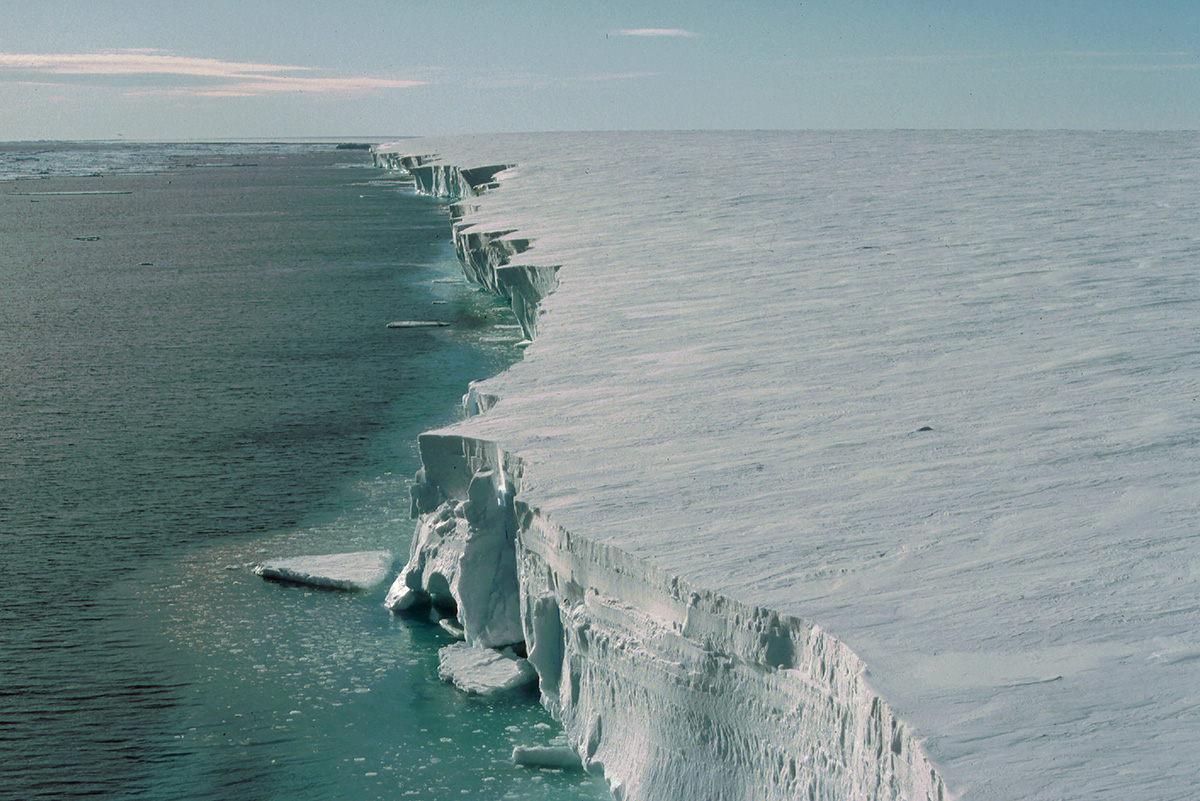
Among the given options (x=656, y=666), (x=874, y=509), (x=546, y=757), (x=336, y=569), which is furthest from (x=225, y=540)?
(x=874, y=509)

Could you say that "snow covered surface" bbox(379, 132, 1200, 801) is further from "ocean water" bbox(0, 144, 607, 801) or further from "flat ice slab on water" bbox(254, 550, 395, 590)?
"ocean water" bbox(0, 144, 607, 801)

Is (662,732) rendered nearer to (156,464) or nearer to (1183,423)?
(1183,423)

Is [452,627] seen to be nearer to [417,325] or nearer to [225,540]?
[225,540]

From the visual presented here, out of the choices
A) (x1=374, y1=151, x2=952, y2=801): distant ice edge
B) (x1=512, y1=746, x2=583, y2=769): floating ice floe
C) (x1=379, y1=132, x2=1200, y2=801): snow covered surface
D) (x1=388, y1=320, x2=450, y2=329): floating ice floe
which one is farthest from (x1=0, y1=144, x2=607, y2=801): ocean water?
(x1=379, y1=132, x2=1200, y2=801): snow covered surface

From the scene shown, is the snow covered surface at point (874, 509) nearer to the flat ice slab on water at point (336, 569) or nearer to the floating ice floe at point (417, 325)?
the flat ice slab on water at point (336, 569)

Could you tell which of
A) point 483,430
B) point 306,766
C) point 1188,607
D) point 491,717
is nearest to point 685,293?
point 483,430

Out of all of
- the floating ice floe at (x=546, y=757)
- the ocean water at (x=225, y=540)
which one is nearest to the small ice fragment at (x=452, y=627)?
the ocean water at (x=225, y=540)
